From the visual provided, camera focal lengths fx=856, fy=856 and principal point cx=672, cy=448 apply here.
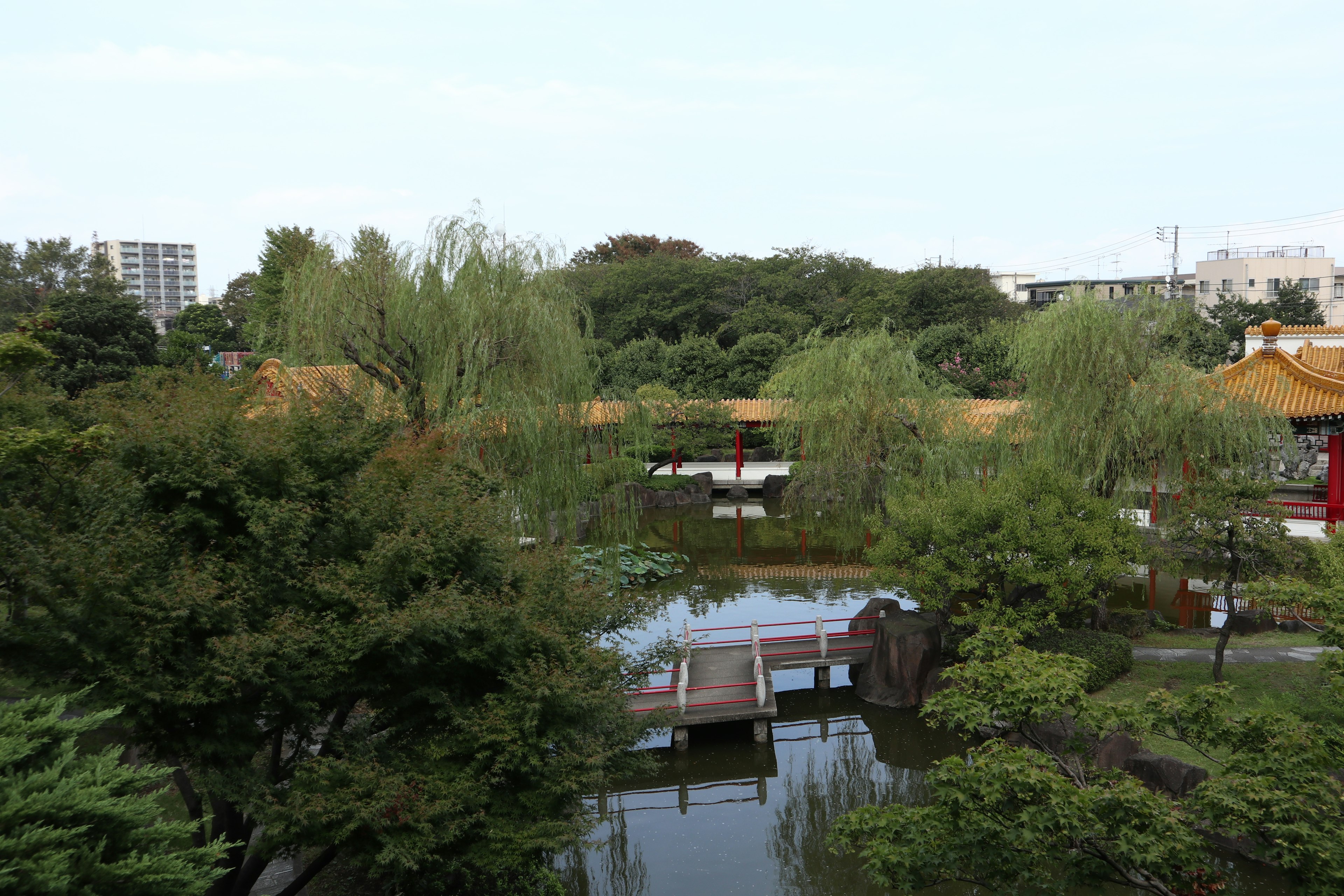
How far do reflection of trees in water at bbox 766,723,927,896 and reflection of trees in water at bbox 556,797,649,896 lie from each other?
1.22 m

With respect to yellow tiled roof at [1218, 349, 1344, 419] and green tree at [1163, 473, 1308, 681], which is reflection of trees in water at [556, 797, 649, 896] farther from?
yellow tiled roof at [1218, 349, 1344, 419]

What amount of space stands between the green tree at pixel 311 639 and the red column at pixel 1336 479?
10.5 m

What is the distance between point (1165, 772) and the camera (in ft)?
24.8

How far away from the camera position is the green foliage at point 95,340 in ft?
67.3

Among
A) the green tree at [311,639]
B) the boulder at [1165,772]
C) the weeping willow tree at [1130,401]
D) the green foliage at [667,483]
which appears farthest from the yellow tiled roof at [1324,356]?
the green foliage at [667,483]

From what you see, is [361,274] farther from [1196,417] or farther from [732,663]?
[1196,417]

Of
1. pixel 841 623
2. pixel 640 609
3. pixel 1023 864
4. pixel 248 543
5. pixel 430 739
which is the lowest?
pixel 841 623

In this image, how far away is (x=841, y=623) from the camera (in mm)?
13375

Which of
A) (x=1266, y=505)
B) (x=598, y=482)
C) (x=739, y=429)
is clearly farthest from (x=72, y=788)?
(x=739, y=429)

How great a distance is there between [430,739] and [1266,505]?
8697 mm

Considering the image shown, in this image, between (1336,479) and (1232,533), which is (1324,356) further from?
(1232,533)

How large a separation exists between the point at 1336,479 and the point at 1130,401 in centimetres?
342

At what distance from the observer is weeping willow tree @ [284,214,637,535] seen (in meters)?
9.41

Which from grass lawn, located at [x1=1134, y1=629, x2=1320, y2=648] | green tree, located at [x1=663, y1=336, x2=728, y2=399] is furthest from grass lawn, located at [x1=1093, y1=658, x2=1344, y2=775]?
green tree, located at [x1=663, y1=336, x2=728, y2=399]
